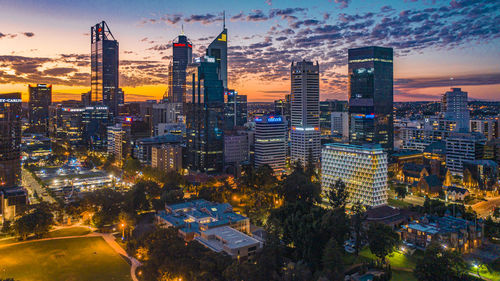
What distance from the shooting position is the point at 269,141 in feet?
487

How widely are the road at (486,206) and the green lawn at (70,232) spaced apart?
95.4 m

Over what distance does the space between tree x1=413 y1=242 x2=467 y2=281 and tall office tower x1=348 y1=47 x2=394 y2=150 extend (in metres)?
105

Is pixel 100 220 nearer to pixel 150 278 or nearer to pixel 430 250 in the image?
pixel 150 278

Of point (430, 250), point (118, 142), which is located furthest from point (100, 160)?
point (430, 250)

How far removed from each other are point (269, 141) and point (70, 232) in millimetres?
83928

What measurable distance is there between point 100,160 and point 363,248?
141 metres

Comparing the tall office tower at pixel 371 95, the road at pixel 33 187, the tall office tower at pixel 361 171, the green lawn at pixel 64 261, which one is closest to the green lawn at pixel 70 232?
the green lawn at pixel 64 261

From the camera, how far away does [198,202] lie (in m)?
93.0

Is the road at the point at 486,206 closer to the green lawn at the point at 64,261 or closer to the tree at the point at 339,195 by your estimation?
the tree at the point at 339,195

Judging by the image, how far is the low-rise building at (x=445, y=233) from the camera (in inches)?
2680

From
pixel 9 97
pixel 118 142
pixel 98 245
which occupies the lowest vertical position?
pixel 98 245

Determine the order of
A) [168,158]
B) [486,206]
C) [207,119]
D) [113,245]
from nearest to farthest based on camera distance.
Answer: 1. [113,245]
2. [486,206]
3. [207,119]
4. [168,158]

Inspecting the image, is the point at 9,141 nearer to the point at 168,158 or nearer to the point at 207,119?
the point at 168,158

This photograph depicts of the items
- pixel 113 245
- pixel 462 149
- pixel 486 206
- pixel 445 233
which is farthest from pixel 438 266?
pixel 462 149
